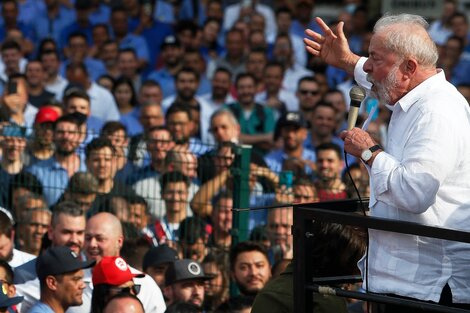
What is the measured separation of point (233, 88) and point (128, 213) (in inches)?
229

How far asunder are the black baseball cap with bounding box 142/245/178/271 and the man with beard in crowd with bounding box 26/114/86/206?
1.25 metres

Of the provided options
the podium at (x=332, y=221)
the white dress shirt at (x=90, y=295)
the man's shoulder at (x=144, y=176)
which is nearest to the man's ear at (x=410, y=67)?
the podium at (x=332, y=221)

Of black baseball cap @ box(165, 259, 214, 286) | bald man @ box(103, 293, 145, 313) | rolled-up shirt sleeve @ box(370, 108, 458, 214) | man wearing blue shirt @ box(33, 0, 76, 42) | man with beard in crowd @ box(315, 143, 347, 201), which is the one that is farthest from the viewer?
man wearing blue shirt @ box(33, 0, 76, 42)

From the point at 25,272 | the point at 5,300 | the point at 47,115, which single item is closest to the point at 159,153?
the point at 25,272

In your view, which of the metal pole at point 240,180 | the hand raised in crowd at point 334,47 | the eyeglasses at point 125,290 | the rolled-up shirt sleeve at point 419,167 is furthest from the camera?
the metal pole at point 240,180

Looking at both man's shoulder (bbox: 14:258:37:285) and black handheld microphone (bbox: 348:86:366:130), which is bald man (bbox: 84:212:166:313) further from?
black handheld microphone (bbox: 348:86:366:130)

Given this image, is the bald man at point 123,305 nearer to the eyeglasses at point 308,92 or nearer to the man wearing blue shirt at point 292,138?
the man wearing blue shirt at point 292,138

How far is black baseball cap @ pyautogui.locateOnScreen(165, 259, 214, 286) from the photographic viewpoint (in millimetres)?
8539

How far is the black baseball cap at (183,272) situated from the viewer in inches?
336

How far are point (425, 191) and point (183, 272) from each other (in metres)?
3.77

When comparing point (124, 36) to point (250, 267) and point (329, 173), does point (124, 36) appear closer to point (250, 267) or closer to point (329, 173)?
point (329, 173)

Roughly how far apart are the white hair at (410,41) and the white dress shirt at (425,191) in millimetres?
108

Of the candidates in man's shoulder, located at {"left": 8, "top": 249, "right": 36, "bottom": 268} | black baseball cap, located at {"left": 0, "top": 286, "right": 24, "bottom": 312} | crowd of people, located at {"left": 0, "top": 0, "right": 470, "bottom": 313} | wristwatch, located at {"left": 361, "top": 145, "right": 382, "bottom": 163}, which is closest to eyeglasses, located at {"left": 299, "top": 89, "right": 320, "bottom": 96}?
crowd of people, located at {"left": 0, "top": 0, "right": 470, "bottom": 313}

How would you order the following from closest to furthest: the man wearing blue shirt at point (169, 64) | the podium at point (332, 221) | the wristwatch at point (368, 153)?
1. the podium at point (332, 221)
2. the wristwatch at point (368, 153)
3. the man wearing blue shirt at point (169, 64)
